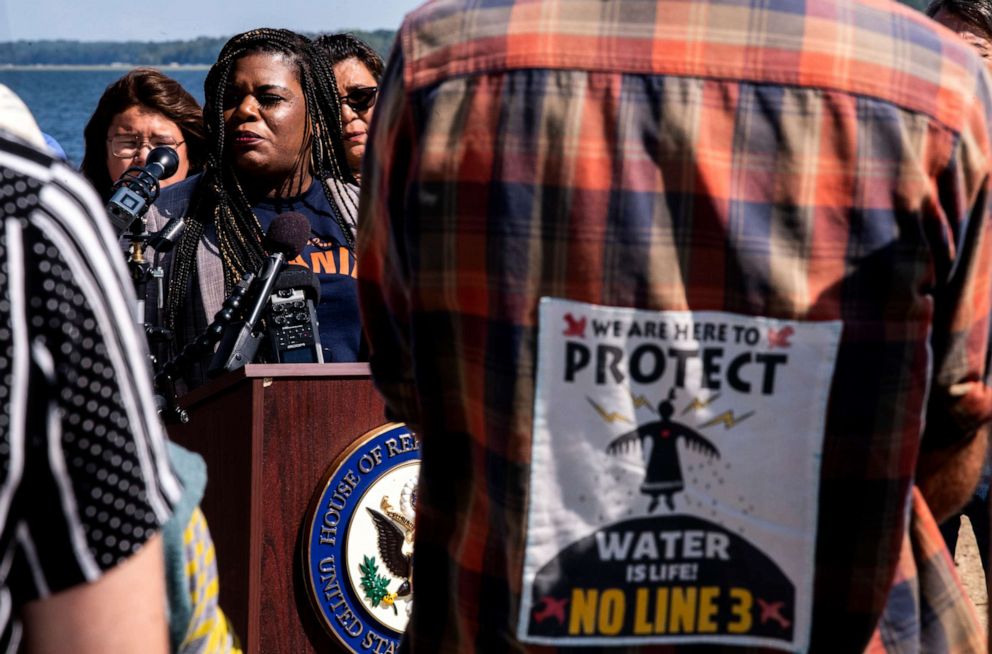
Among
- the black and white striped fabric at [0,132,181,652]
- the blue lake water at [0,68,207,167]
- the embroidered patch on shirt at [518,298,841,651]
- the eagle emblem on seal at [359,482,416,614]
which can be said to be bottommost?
the blue lake water at [0,68,207,167]

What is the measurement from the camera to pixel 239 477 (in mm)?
3105

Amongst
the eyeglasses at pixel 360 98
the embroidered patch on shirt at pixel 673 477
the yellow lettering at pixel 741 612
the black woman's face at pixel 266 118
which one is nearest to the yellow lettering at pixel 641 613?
the embroidered patch on shirt at pixel 673 477

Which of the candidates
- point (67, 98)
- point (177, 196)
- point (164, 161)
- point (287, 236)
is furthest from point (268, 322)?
point (67, 98)

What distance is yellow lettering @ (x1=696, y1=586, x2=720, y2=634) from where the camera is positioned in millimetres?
1645

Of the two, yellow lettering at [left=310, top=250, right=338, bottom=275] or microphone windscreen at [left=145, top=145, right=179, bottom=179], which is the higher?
microphone windscreen at [left=145, top=145, right=179, bottom=179]

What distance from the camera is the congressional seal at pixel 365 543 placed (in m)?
3.04

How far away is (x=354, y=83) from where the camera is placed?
5.28 metres

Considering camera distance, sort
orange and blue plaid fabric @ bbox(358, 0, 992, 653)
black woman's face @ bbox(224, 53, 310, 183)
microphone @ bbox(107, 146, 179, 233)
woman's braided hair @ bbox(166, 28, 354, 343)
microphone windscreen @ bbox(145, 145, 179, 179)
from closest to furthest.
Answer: orange and blue plaid fabric @ bbox(358, 0, 992, 653)
microphone @ bbox(107, 146, 179, 233)
microphone windscreen @ bbox(145, 145, 179, 179)
woman's braided hair @ bbox(166, 28, 354, 343)
black woman's face @ bbox(224, 53, 310, 183)

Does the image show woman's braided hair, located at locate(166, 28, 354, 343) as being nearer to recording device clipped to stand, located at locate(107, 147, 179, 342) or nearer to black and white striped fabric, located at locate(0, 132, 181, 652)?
recording device clipped to stand, located at locate(107, 147, 179, 342)

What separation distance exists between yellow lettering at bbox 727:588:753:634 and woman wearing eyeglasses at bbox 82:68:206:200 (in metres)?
4.36

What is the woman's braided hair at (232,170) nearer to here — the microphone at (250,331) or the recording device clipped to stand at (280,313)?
the recording device clipped to stand at (280,313)

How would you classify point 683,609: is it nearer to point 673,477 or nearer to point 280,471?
point 673,477

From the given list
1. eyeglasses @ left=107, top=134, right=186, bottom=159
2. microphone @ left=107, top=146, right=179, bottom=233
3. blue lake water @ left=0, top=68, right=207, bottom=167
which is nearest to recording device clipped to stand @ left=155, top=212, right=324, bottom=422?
microphone @ left=107, top=146, right=179, bottom=233

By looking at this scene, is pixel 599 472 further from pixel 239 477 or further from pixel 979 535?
pixel 979 535
